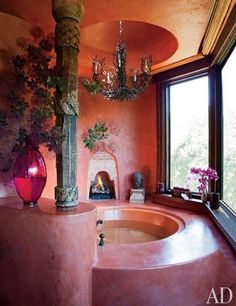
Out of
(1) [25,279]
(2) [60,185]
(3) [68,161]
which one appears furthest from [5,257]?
(3) [68,161]

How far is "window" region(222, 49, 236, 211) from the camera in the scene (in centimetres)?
272

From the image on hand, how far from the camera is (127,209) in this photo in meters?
4.05

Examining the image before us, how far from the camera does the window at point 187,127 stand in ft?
12.4

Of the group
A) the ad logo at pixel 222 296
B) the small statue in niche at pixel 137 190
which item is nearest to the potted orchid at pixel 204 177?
the small statue in niche at pixel 137 190

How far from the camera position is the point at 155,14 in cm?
245

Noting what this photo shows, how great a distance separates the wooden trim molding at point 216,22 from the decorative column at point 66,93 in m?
1.32

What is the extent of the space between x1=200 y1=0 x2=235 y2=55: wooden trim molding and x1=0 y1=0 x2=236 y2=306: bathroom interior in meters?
0.01

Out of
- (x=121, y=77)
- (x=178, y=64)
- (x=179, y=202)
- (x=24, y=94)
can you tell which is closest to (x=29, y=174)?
(x=24, y=94)

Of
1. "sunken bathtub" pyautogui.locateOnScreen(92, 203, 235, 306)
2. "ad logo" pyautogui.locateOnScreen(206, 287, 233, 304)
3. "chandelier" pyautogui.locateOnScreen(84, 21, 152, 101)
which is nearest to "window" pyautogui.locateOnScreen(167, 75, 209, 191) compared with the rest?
"chandelier" pyautogui.locateOnScreen(84, 21, 152, 101)

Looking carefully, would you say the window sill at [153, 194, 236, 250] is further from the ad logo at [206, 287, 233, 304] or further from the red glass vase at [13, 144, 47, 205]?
the red glass vase at [13, 144, 47, 205]

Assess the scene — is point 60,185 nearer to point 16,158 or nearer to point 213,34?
point 16,158

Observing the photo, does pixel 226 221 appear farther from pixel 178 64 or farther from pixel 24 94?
pixel 178 64

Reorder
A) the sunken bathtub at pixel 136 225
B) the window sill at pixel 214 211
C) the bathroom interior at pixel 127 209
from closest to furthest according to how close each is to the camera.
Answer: the bathroom interior at pixel 127 209, the window sill at pixel 214 211, the sunken bathtub at pixel 136 225

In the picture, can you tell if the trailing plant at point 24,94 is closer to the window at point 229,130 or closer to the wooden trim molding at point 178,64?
the window at point 229,130
